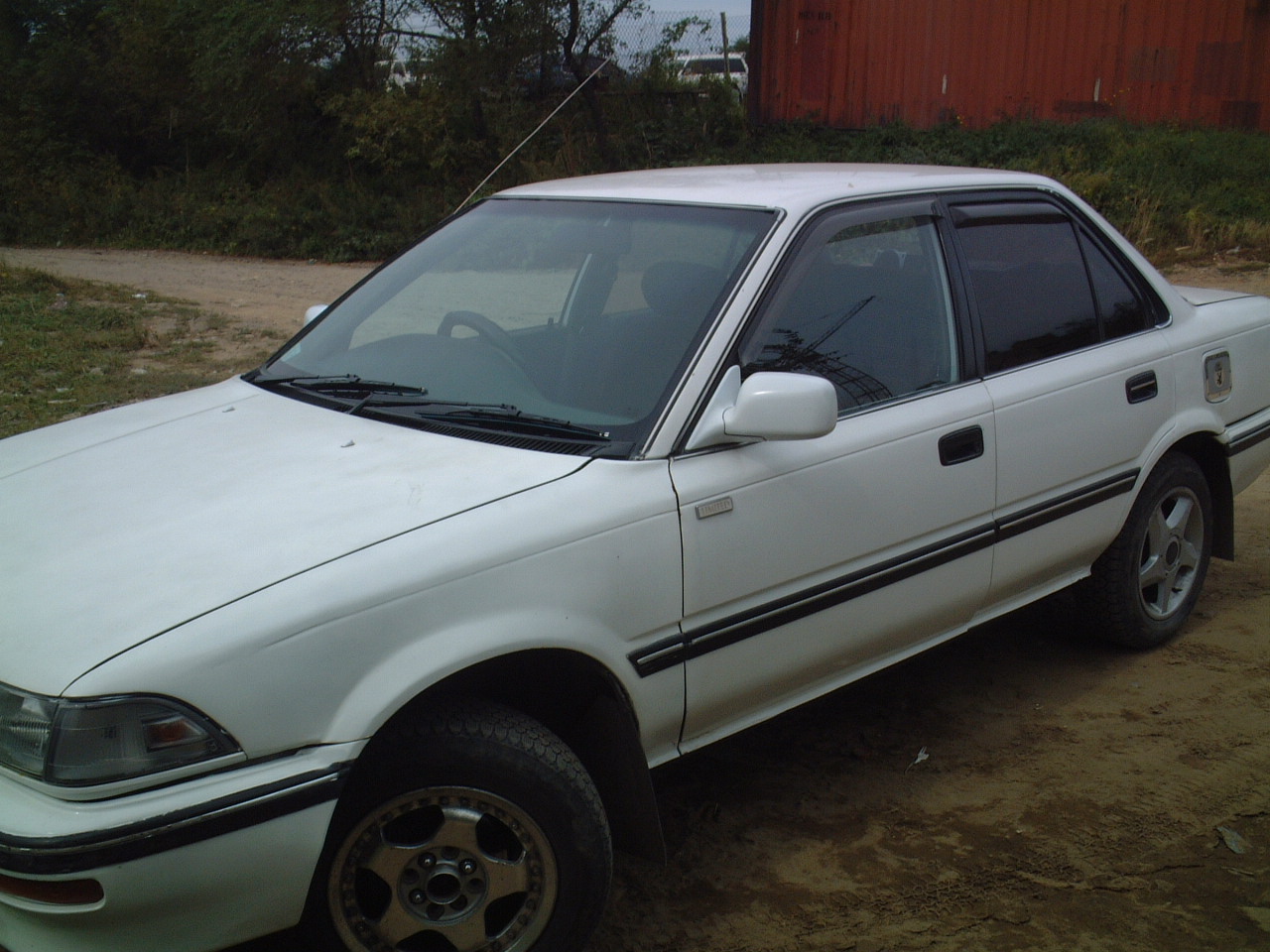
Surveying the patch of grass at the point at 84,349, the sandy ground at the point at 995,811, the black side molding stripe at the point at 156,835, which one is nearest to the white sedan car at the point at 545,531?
the black side molding stripe at the point at 156,835

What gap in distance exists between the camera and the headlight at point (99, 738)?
6.49 feet

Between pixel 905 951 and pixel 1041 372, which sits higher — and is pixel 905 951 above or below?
below

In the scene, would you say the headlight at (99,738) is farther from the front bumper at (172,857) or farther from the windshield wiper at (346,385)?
the windshield wiper at (346,385)

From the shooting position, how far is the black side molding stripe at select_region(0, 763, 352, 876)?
1.95 meters

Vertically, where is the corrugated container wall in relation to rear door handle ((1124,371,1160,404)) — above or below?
above

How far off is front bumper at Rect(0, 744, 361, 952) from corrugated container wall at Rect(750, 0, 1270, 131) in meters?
16.1

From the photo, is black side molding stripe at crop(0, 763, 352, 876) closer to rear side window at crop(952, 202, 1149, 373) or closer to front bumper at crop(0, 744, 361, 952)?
front bumper at crop(0, 744, 361, 952)

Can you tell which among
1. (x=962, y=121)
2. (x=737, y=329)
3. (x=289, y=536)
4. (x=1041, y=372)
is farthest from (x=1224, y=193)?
(x=289, y=536)

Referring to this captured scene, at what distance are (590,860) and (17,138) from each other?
2176 cm

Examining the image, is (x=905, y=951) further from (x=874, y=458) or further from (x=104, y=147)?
(x=104, y=147)

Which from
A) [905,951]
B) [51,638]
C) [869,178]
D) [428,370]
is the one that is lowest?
[905,951]

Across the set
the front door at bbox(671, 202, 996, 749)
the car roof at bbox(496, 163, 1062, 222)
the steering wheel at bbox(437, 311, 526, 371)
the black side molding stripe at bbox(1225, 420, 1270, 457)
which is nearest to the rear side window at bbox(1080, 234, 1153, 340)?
the car roof at bbox(496, 163, 1062, 222)

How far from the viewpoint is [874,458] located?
9.85 ft

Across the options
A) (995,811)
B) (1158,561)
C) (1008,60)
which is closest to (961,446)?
(995,811)
